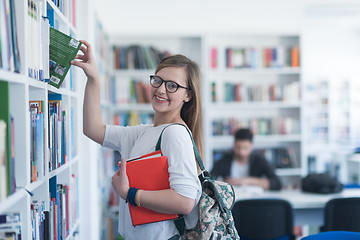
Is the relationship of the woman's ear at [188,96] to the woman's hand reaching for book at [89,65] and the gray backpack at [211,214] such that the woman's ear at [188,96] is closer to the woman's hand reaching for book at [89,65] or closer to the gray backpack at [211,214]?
the gray backpack at [211,214]

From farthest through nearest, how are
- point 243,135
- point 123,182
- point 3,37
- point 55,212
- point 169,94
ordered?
point 243,135 < point 55,212 < point 169,94 < point 123,182 < point 3,37

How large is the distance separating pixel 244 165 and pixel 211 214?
2.47 metres

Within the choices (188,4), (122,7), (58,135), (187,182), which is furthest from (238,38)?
(187,182)

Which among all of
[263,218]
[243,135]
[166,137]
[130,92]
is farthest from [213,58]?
[166,137]

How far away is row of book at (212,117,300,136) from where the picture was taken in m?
4.64

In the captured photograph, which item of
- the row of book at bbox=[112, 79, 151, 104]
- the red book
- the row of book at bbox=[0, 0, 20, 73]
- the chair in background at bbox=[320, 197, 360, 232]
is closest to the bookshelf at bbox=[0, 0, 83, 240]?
the row of book at bbox=[0, 0, 20, 73]

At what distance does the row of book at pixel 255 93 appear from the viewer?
4.63 metres

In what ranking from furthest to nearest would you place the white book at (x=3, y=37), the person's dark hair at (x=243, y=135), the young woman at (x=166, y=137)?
Answer: the person's dark hair at (x=243, y=135), the young woman at (x=166, y=137), the white book at (x=3, y=37)

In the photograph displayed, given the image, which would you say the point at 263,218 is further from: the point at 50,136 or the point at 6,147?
the point at 6,147

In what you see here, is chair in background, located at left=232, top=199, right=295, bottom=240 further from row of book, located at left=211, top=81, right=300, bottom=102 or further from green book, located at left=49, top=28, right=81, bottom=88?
row of book, located at left=211, top=81, right=300, bottom=102

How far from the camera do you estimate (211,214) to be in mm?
1358

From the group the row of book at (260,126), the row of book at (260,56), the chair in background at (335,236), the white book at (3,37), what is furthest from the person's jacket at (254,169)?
the white book at (3,37)

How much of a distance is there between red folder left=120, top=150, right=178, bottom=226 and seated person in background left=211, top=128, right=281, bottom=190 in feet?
7.62

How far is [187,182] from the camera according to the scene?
1.29 metres
